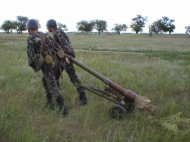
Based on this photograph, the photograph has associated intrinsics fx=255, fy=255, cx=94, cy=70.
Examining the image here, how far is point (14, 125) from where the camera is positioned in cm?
479

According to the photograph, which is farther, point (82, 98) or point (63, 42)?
point (82, 98)

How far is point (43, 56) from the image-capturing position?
5.68 metres

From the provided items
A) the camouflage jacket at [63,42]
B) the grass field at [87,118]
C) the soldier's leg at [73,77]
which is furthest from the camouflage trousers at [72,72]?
the grass field at [87,118]

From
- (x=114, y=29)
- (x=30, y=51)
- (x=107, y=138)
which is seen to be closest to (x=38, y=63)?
(x=30, y=51)

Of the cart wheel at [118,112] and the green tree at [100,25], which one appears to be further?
the green tree at [100,25]

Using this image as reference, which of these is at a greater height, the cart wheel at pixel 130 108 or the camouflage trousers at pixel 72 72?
the camouflage trousers at pixel 72 72

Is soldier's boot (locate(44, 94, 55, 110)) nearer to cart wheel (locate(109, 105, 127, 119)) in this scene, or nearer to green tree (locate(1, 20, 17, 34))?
cart wheel (locate(109, 105, 127, 119))

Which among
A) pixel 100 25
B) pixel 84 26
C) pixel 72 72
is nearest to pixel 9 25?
pixel 84 26

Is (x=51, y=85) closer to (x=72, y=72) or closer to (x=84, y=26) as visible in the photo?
(x=72, y=72)

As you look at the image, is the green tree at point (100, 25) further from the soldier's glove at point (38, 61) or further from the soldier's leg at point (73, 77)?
the soldier's glove at point (38, 61)

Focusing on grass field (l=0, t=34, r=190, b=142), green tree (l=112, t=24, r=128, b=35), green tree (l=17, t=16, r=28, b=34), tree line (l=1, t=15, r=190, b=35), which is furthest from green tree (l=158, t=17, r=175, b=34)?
grass field (l=0, t=34, r=190, b=142)

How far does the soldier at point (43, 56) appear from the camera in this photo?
552 cm

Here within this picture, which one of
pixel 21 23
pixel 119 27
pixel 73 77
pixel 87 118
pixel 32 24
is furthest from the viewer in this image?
pixel 119 27

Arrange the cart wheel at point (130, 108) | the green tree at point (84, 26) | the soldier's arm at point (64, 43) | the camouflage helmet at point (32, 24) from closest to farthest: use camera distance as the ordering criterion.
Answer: the cart wheel at point (130, 108) → the camouflage helmet at point (32, 24) → the soldier's arm at point (64, 43) → the green tree at point (84, 26)
